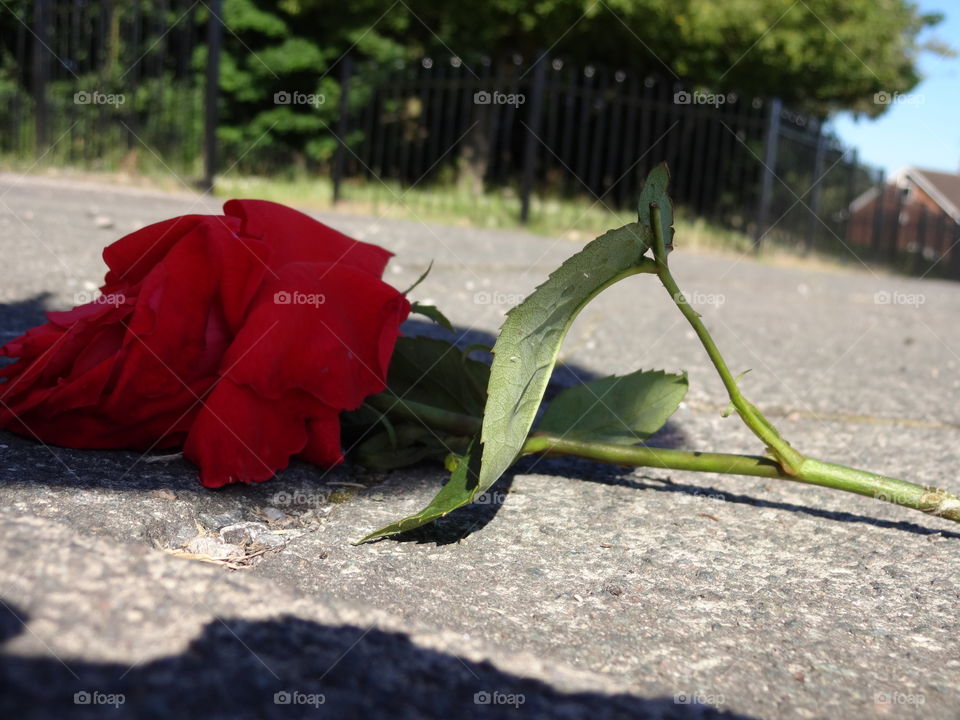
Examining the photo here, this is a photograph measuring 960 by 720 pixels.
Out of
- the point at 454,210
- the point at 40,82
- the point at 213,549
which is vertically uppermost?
the point at 40,82

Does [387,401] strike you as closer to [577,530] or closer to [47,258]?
[577,530]

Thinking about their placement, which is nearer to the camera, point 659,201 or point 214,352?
point 659,201

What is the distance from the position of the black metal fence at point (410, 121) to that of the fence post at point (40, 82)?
0.04ft

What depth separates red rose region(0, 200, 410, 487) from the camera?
108cm

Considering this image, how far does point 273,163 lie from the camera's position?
12.9 m

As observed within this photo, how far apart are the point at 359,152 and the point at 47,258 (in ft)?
36.7

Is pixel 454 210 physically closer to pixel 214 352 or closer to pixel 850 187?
pixel 850 187

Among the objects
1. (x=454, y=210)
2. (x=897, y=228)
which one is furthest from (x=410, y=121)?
(x=897, y=228)

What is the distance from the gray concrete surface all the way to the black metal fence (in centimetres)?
438

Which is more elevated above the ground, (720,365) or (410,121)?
(410,121)

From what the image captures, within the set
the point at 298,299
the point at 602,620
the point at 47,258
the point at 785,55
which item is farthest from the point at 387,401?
the point at 785,55

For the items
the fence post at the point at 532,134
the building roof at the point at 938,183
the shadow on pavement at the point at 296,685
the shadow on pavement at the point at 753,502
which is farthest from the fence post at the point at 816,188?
the building roof at the point at 938,183

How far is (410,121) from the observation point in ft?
45.1

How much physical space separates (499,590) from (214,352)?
0.46 meters
